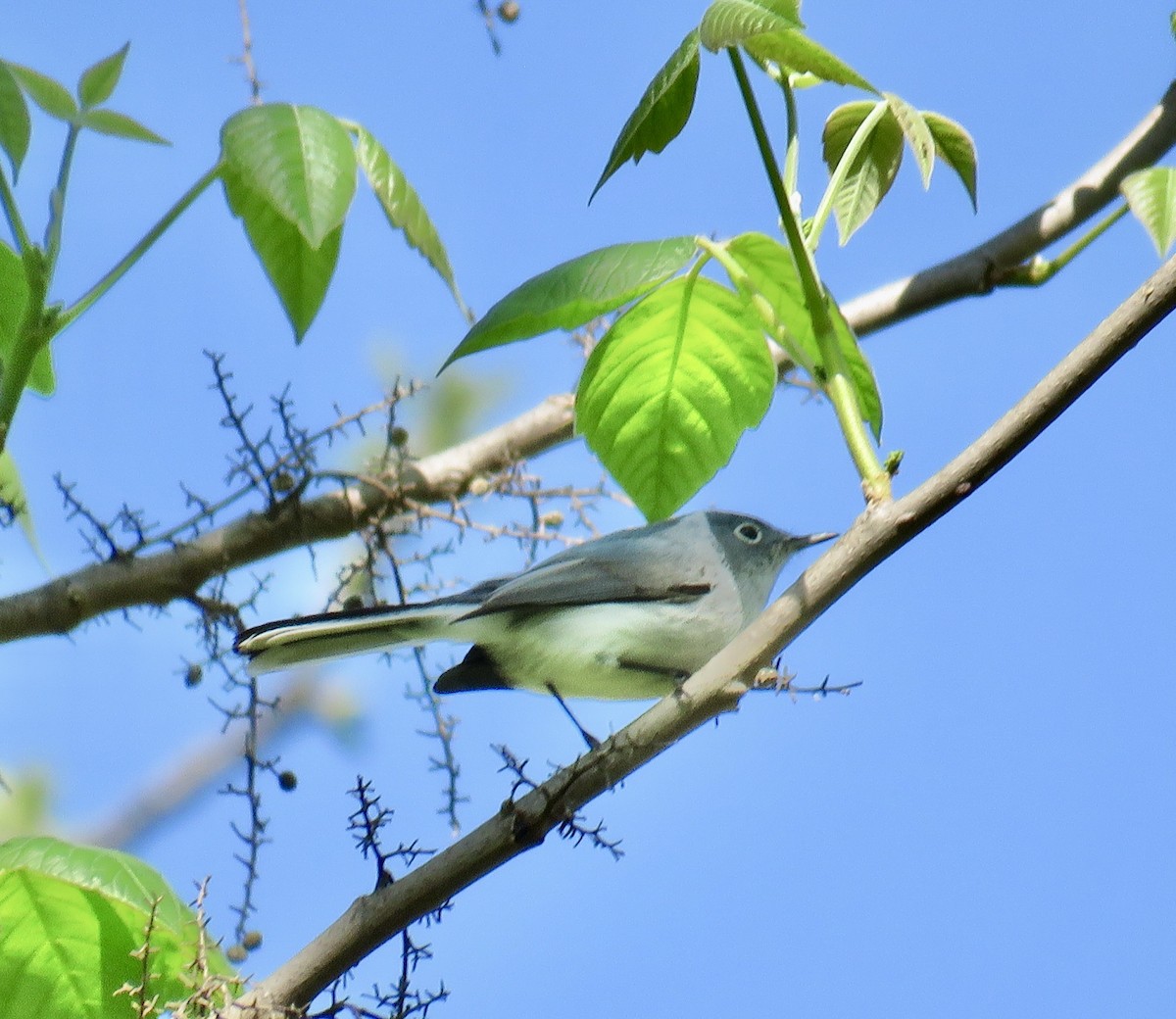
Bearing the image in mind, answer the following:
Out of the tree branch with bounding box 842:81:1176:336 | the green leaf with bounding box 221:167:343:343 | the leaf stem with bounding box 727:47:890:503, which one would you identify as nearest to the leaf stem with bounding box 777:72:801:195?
the leaf stem with bounding box 727:47:890:503

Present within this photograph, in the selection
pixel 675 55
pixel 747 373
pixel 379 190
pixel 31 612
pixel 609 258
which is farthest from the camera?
pixel 31 612

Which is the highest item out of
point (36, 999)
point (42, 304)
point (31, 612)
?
point (31, 612)

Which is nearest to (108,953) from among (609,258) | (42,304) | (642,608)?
(42,304)

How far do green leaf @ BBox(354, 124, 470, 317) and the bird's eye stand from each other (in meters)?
1.27

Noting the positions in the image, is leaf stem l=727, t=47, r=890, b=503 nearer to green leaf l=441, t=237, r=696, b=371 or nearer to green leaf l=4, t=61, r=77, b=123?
green leaf l=441, t=237, r=696, b=371

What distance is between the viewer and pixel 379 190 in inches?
79.1

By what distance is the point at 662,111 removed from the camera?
1559 mm

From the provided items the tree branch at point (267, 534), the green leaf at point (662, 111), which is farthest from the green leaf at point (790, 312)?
the tree branch at point (267, 534)

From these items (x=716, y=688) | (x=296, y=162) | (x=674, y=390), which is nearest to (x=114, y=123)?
(x=296, y=162)

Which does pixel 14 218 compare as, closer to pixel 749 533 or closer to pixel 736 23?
pixel 736 23

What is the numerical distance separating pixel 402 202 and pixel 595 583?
0.91 metres

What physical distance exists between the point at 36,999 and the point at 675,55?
1.35 metres

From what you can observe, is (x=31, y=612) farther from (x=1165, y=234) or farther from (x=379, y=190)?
(x=1165, y=234)

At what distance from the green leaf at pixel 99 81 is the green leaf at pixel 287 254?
0.61ft
